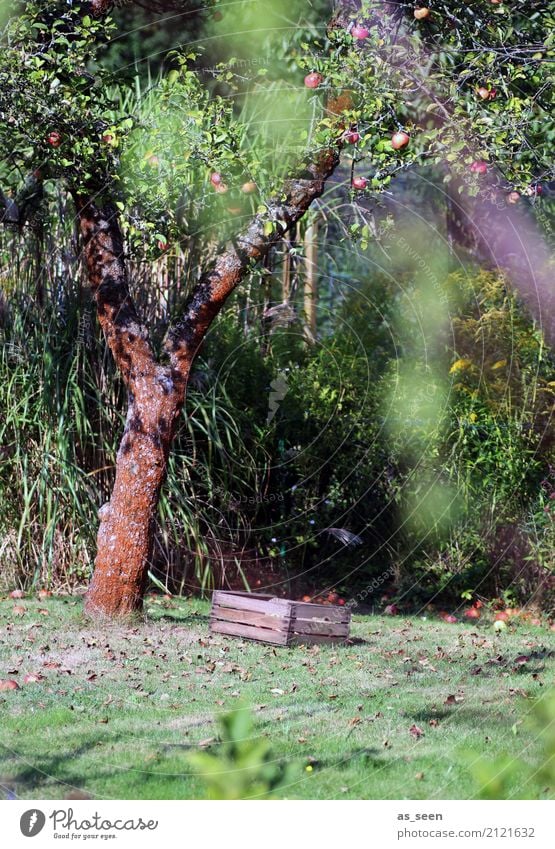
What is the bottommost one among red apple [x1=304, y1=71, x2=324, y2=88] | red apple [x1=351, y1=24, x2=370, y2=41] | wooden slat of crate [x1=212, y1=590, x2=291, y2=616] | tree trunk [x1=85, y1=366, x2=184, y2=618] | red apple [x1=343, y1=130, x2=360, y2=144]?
wooden slat of crate [x1=212, y1=590, x2=291, y2=616]

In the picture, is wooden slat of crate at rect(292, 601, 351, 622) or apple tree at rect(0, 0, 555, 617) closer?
apple tree at rect(0, 0, 555, 617)

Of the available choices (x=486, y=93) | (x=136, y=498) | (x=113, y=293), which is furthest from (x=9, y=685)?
(x=486, y=93)

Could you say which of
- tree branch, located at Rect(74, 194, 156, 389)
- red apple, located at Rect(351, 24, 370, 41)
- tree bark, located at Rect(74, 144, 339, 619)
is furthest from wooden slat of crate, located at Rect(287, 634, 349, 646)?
red apple, located at Rect(351, 24, 370, 41)

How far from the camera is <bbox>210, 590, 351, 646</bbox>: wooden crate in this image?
560 cm

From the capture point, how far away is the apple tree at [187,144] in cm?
515

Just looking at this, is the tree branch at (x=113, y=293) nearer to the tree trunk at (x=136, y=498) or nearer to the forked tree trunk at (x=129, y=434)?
the forked tree trunk at (x=129, y=434)

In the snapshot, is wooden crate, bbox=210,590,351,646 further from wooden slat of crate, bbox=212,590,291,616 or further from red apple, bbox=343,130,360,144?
red apple, bbox=343,130,360,144

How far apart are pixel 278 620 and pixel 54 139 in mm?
3061

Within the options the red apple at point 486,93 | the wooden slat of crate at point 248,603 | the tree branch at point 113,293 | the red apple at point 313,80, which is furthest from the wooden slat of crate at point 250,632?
the red apple at point 486,93

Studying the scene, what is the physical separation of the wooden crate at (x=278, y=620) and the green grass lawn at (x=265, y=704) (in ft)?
0.32

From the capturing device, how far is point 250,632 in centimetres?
574

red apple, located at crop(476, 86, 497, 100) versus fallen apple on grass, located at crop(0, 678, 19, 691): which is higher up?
red apple, located at crop(476, 86, 497, 100)

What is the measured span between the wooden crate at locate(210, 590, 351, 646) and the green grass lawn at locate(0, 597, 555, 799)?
0.10 m
